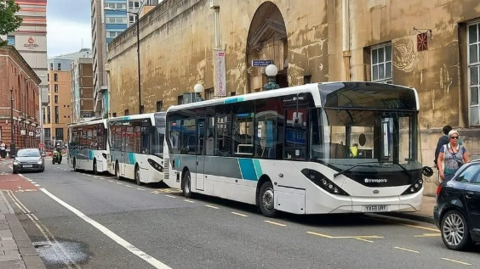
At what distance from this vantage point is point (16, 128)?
83.0m

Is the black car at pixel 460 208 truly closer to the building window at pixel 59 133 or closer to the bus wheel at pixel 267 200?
the bus wheel at pixel 267 200

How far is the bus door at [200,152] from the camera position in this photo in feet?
58.3

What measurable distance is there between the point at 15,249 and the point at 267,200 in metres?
6.08

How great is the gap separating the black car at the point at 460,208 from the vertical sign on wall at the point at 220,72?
2208cm

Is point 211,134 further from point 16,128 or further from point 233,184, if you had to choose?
point 16,128

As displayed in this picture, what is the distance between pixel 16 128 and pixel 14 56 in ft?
31.5

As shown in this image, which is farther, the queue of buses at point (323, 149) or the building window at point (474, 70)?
the building window at point (474, 70)

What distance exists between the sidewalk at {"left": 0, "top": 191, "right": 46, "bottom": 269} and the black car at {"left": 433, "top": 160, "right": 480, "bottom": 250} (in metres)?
6.10

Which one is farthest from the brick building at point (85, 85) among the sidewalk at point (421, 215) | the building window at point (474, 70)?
the sidewalk at point (421, 215)

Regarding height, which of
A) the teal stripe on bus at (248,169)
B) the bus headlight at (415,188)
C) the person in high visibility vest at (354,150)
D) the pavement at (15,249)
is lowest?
the pavement at (15,249)

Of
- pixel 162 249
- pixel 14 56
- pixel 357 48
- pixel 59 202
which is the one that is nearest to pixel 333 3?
pixel 357 48

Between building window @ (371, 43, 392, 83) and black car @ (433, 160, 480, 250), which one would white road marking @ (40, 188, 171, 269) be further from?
building window @ (371, 43, 392, 83)

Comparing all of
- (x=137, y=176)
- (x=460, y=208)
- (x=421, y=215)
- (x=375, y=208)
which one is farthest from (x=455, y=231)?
(x=137, y=176)

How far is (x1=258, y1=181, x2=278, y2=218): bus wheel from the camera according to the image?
Answer: 13.9 meters
